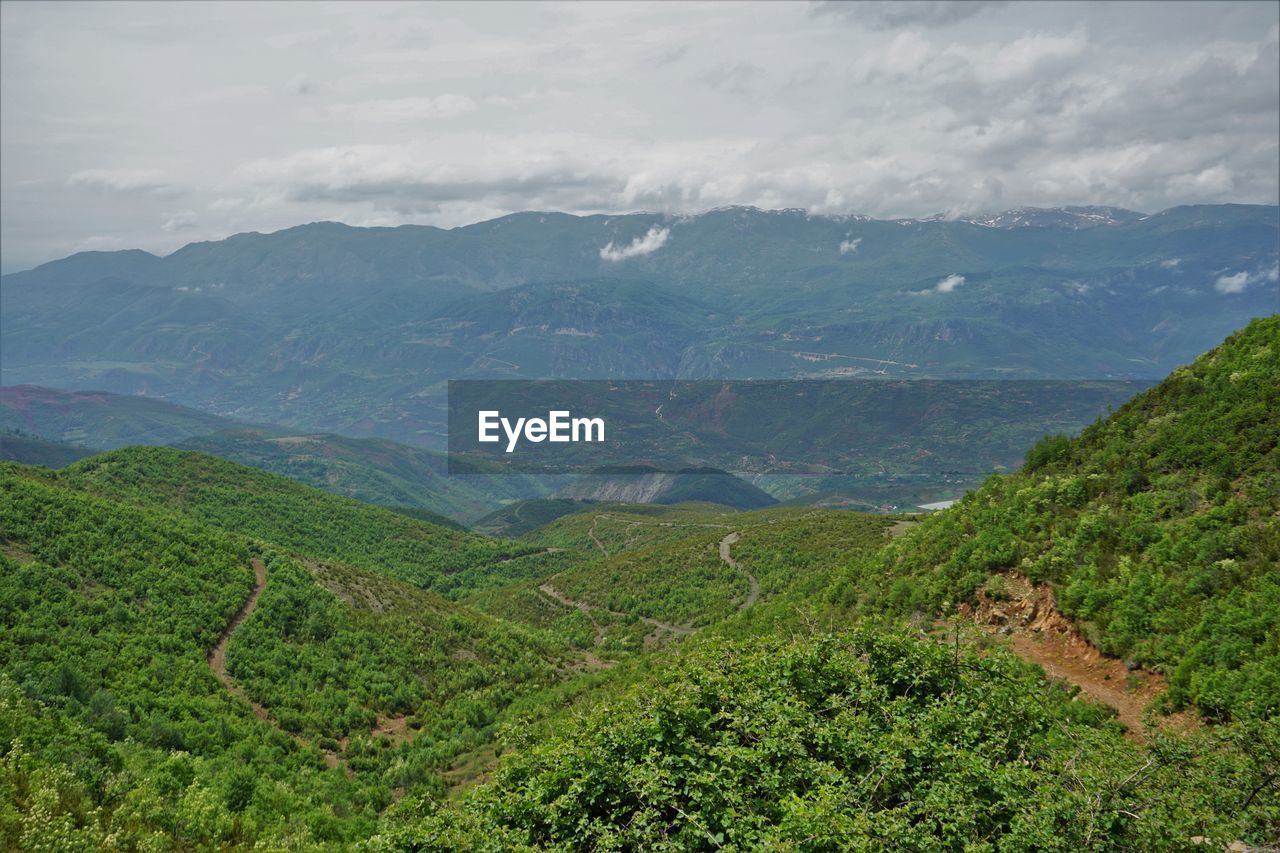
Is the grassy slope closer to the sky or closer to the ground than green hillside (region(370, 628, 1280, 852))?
closer to the ground

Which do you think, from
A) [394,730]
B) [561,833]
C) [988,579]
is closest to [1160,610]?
[988,579]

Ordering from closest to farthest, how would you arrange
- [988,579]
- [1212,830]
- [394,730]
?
[1212,830] → [988,579] → [394,730]

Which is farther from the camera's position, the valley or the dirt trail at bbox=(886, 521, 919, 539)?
the dirt trail at bbox=(886, 521, 919, 539)

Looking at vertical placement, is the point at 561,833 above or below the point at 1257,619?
below

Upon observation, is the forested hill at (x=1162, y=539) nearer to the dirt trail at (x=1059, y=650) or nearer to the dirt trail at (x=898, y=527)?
the dirt trail at (x=1059, y=650)

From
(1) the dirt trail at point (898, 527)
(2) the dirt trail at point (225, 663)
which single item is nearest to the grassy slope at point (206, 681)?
(2) the dirt trail at point (225, 663)

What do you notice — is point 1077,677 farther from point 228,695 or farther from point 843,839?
point 228,695

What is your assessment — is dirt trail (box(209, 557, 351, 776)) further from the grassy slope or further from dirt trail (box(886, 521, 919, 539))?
dirt trail (box(886, 521, 919, 539))

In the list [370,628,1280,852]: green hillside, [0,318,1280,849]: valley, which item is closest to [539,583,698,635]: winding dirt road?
[0,318,1280,849]: valley
